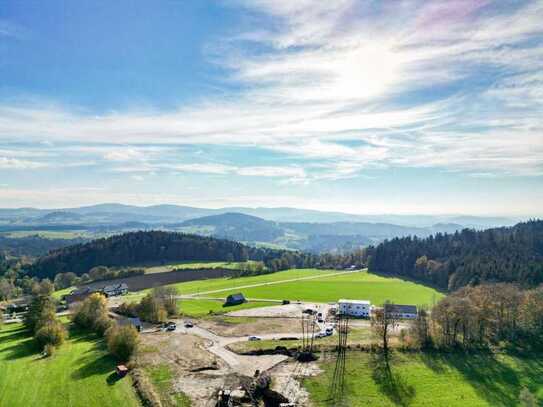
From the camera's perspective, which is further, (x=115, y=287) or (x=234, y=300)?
(x=115, y=287)

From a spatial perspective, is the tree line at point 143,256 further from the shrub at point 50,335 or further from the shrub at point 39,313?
the shrub at point 50,335

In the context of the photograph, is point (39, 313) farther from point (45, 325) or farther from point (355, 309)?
point (355, 309)

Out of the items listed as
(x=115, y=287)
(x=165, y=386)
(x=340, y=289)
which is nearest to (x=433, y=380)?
(x=165, y=386)

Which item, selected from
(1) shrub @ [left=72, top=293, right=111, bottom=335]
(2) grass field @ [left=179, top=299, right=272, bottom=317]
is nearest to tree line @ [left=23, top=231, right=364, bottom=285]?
(2) grass field @ [left=179, top=299, right=272, bottom=317]

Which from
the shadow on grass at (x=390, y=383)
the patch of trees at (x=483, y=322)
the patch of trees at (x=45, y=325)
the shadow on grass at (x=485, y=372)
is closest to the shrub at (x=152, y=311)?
the patch of trees at (x=45, y=325)

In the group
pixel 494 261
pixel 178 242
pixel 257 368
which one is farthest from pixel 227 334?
pixel 178 242
